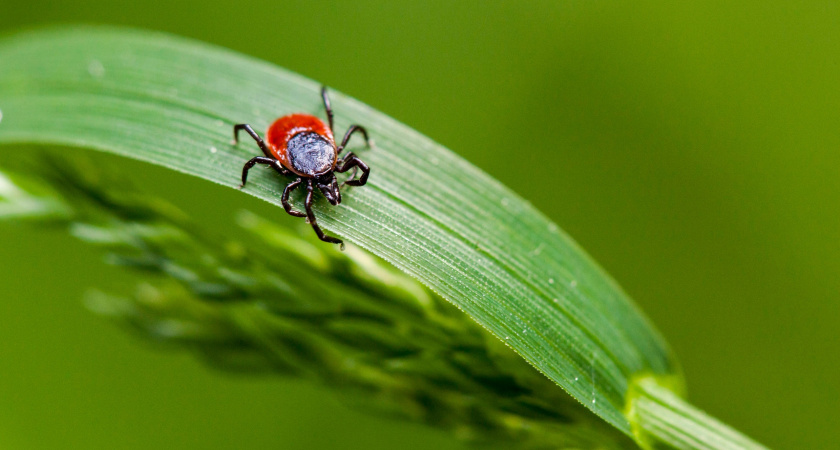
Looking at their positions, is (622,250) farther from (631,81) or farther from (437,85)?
(437,85)

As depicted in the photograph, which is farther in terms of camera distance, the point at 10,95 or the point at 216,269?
the point at 10,95

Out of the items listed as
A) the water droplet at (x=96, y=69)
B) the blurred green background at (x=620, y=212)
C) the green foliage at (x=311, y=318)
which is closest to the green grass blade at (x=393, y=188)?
the water droplet at (x=96, y=69)

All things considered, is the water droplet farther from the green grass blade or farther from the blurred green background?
the blurred green background

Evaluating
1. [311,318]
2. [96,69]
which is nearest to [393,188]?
[311,318]

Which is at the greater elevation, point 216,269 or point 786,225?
point 786,225

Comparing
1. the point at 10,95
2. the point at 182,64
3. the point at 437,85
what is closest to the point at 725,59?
the point at 437,85

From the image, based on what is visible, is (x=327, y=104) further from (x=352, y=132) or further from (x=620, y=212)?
(x=620, y=212)

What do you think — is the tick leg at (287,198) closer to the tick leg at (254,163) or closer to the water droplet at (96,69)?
the tick leg at (254,163)
